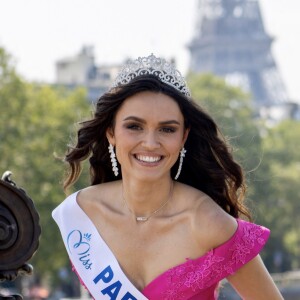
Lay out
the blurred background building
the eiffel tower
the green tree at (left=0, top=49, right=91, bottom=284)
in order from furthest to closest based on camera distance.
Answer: the eiffel tower < the blurred background building < the green tree at (left=0, top=49, right=91, bottom=284)

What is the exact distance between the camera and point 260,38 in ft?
401

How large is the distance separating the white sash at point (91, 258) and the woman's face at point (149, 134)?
1.00 ft

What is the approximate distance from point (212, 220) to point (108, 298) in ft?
1.67

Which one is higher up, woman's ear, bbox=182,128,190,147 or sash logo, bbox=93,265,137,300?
woman's ear, bbox=182,128,190,147

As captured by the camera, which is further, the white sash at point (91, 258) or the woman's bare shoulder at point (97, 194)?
the woman's bare shoulder at point (97, 194)

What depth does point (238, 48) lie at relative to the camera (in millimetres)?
121375

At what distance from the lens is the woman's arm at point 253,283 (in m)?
5.37

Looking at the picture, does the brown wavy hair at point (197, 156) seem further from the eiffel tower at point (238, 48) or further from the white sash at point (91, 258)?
the eiffel tower at point (238, 48)

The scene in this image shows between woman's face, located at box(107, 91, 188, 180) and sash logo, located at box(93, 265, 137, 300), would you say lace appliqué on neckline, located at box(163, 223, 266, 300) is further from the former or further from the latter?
woman's face, located at box(107, 91, 188, 180)

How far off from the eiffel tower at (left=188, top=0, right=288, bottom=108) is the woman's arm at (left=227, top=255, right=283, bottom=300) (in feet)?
340

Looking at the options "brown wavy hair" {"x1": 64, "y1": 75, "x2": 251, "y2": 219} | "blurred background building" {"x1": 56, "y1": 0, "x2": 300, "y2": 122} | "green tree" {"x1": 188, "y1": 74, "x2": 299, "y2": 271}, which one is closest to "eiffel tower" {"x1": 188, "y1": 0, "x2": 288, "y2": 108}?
"blurred background building" {"x1": 56, "y1": 0, "x2": 300, "y2": 122}

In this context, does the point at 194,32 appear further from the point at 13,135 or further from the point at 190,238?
the point at 190,238

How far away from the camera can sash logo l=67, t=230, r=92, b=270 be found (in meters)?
5.55

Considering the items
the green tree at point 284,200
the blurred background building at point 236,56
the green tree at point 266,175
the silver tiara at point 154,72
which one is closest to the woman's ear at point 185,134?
the silver tiara at point 154,72
